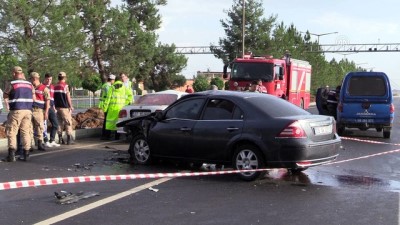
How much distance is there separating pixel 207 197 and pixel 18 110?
4.68 m

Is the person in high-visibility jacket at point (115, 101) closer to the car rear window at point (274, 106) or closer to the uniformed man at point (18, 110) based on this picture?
the uniformed man at point (18, 110)

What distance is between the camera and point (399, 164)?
1003 centimetres

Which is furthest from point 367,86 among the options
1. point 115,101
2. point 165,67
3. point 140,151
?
point 165,67

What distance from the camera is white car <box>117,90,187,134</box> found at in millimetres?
12648

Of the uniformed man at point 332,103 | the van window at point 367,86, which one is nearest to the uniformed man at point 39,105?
the van window at point 367,86

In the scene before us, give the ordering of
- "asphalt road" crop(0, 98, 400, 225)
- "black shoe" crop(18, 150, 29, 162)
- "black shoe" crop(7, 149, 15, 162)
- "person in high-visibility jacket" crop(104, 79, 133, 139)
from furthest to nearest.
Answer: "person in high-visibility jacket" crop(104, 79, 133, 139), "black shoe" crop(18, 150, 29, 162), "black shoe" crop(7, 149, 15, 162), "asphalt road" crop(0, 98, 400, 225)

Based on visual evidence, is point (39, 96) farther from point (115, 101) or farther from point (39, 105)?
point (115, 101)

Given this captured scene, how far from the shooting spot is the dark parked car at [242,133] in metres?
7.70

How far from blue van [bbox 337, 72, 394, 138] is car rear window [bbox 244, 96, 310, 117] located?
701 cm

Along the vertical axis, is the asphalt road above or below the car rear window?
below

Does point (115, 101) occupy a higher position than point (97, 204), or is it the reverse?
point (115, 101)

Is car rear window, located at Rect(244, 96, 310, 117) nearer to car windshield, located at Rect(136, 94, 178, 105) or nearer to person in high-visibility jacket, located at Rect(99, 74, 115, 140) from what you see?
car windshield, located at Rect(136, 94, 178, 105)

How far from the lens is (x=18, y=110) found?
9680 millimetres

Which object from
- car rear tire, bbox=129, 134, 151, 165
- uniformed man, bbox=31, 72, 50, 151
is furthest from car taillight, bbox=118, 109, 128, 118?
car rear tire, bbox=129, 134, 151, 165
